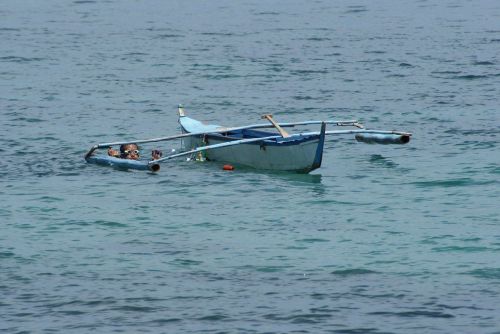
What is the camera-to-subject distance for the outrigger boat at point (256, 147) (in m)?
35.4

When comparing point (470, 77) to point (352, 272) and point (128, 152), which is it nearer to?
point (128, 152)

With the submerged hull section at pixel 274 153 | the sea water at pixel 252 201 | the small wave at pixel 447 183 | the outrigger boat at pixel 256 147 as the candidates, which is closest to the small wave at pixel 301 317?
the sea water at pixel 252 201

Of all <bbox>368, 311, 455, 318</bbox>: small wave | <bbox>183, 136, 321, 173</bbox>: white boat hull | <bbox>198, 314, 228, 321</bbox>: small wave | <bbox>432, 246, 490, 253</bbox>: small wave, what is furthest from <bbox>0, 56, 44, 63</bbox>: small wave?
<bbox>368, 311, 455, 318</bbox>: small wave

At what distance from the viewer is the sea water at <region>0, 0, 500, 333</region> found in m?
24.1

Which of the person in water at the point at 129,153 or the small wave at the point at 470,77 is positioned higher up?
the person in water at the point at 129,153

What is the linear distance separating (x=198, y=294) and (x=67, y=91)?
30.5 m

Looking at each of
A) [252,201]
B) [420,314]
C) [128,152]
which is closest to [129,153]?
[128,152]

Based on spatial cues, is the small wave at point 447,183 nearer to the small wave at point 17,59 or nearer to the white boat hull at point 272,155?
the white boat hull at point 272,155

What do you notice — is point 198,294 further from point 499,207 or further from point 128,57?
point 128,57

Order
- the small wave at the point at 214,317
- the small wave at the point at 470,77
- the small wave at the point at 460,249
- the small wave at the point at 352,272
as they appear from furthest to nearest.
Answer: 1. the small wave at the point at 470,77
2. the small wave at the point at 460,249
3. the small wave at the point at 352,272
4. the small wave at the point at 214,317

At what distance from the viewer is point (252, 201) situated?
3356 cm

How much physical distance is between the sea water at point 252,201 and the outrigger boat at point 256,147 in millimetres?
398

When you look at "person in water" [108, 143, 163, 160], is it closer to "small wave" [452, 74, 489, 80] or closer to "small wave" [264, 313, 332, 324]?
"small wave" [264, 313, 332, 324]

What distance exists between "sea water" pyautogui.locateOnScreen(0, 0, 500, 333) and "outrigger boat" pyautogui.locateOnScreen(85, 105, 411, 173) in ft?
1.31
